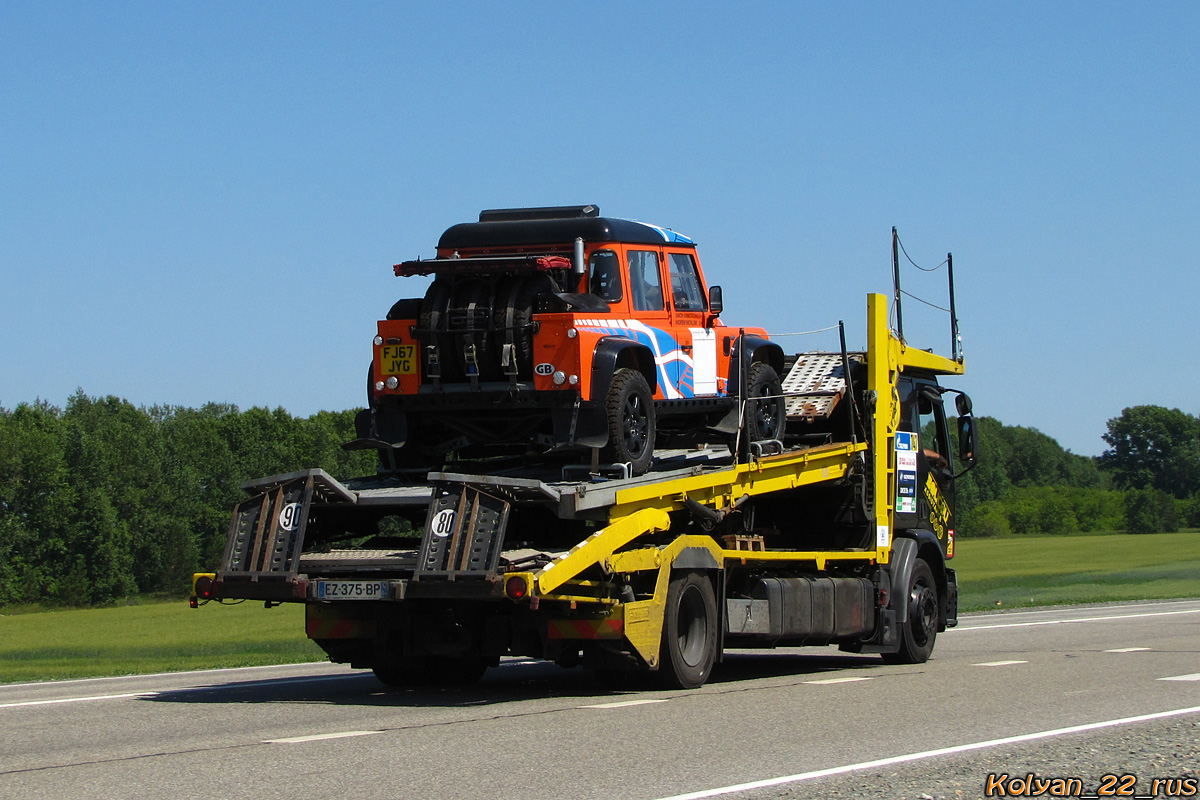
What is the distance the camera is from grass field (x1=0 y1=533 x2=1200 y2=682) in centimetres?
2338

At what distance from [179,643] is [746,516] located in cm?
1976

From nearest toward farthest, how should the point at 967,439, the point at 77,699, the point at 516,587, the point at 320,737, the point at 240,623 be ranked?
the point at 320,737, the point at 516,587, the point at 77,699, the point at 967,439, the point at 240,623

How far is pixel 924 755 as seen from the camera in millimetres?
9258

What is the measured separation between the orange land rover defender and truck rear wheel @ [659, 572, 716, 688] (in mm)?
1163

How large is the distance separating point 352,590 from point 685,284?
4.83m

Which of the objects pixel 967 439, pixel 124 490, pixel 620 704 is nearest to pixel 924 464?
pixel 967 439

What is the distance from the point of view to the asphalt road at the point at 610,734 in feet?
27.3

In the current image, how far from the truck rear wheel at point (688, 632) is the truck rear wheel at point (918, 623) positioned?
12.6 feet

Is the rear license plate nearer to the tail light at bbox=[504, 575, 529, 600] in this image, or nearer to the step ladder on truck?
the step ladder on truck

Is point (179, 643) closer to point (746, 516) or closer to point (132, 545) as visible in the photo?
point (746, 516)

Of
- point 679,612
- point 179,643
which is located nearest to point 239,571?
point 679,612

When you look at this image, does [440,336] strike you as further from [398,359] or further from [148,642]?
[148,642]

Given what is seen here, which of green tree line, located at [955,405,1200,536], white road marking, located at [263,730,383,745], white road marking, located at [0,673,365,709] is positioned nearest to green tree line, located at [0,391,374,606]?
green tree line, located at [955,405,1200,536]

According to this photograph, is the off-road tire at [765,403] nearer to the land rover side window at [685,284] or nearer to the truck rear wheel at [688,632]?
the land rover side window at [685,284]
